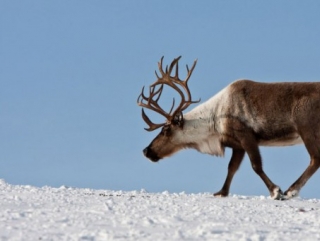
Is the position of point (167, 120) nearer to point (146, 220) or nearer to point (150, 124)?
point (150, 124)

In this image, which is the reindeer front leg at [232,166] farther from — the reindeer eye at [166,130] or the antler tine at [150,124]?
the antler tine at [150,124]

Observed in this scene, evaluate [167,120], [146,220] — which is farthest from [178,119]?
[146,220]

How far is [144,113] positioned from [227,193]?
2.23m

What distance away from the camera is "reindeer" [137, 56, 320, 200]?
11.0 meters

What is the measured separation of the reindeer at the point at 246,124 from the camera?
1102 centimetres

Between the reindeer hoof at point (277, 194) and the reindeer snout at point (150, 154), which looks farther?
the reindeer snout at point (150, 154)

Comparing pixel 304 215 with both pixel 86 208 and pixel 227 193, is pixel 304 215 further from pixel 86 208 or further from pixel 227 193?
pixel 227 193

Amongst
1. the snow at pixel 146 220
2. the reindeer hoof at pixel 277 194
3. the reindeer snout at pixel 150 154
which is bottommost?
the reindeer hoof at pixel 277 194

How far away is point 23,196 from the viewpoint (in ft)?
30.6

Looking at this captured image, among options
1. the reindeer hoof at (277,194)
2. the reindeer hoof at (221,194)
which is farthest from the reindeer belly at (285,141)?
the reindeer hoof at (221,194)

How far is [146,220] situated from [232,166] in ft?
18.2

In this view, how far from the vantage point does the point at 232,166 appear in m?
12.0

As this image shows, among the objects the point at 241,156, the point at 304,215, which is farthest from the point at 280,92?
the point at 304,215

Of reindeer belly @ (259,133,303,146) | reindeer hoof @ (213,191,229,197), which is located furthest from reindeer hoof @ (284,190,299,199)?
reindeer hoof @ (213,191,229,197)
